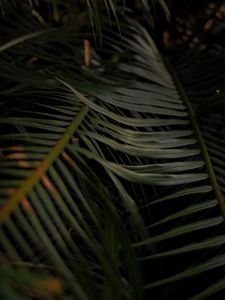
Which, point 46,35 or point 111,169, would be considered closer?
point 111,169

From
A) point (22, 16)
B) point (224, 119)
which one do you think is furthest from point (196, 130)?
point (22, 16)

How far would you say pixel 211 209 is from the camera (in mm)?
602

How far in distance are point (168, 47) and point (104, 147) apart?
660mm

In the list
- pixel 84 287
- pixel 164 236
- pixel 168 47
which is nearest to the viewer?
pixel 84 287

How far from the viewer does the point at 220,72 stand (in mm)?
936

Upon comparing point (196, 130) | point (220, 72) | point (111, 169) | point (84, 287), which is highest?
point (220, 72)

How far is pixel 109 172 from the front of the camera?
56 centimetres

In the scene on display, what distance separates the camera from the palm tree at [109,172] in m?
0.43

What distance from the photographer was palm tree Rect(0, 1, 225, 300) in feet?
1.40

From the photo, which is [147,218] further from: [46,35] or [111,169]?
[46,35]

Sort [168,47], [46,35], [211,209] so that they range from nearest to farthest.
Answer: [211,209]
[46,35]
[168,47]

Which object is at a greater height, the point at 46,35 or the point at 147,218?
the point at 46,35

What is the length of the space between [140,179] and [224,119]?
0.30 m

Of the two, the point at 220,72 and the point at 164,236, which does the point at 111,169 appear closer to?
the point at 164,236
